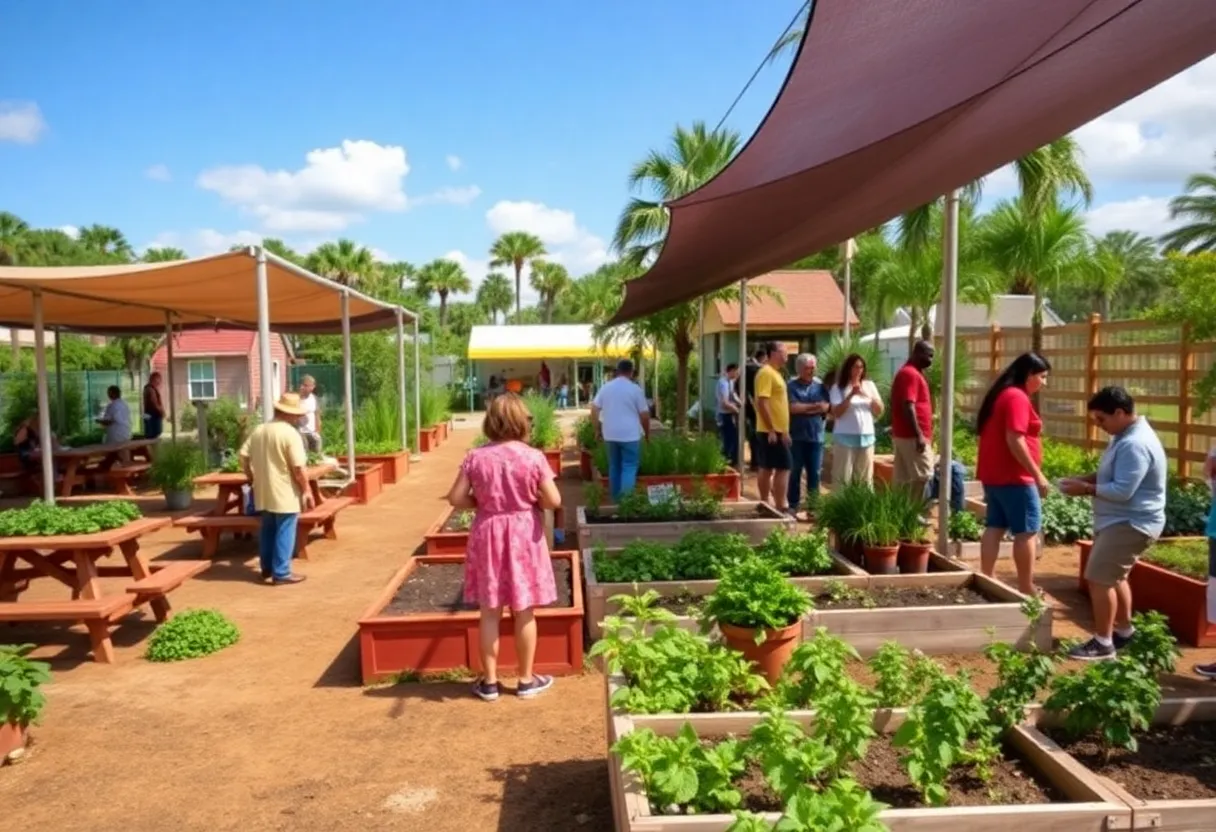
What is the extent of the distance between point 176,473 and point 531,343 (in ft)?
70.4

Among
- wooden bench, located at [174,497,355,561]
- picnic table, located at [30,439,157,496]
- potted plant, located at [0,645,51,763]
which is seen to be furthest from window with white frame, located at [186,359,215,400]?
potted plant, located at [0,645,51,763]

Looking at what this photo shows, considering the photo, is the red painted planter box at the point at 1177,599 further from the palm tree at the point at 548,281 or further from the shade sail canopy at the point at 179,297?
the palm tree at the point at 548,281

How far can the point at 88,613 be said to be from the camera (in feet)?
16.0

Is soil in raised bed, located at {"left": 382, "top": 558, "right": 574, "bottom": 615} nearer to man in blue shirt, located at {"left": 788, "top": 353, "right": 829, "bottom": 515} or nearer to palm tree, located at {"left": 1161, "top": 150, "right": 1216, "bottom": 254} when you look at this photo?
man in blue shirt, located at {"left": 788, "top": 353, "right": 829, "bottom": 515}

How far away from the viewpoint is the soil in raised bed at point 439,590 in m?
5.00

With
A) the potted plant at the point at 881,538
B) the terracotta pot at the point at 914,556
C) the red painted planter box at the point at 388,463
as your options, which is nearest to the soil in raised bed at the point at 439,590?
the potted plant at the point at 881,538

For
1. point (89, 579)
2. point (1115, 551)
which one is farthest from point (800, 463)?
point (89, 579)

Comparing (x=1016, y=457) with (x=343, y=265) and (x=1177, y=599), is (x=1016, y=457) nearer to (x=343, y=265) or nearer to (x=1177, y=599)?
(x=1177, y=599)

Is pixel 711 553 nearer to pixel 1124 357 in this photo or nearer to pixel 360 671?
pixel 360 671

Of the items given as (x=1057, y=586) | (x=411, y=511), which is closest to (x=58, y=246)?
(x=411, y=511)

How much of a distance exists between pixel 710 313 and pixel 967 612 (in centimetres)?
1745

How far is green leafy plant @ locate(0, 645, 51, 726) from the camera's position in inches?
140

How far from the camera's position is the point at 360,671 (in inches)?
189

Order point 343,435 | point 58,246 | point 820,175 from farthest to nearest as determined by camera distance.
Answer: point 58,246 → point 343,435 → point 820,175
